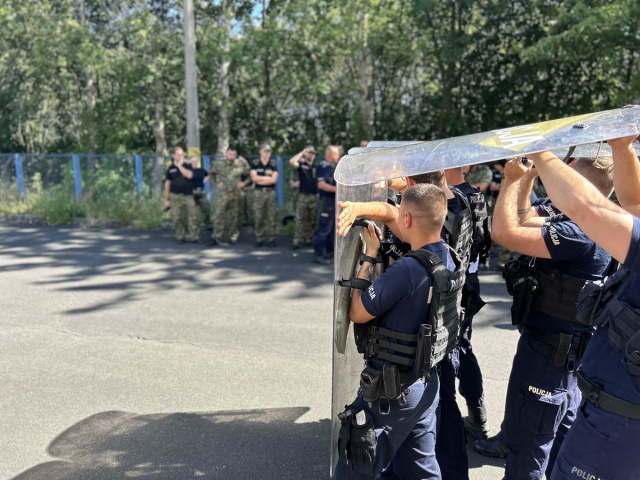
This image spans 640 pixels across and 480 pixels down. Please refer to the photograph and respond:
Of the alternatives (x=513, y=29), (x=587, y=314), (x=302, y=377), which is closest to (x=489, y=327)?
(x=302, y=377)

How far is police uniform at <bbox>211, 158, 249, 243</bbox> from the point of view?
10516 mm

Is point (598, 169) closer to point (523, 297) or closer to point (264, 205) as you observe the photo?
point (523, 297)

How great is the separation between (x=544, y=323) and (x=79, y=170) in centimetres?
1435

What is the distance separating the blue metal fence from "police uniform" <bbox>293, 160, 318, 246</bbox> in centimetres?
264

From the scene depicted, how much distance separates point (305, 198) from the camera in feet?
33.5

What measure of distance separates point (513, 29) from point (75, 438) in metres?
15.0

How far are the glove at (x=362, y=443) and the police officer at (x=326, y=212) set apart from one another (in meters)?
6.40

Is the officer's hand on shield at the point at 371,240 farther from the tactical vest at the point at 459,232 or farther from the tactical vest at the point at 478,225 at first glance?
the tactical vest at the point at 478,225

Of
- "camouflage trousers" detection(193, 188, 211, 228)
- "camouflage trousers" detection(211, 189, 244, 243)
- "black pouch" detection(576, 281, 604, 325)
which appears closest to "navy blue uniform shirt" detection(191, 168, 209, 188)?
"camouflage trousers" detection(193, 188, 211, 228)

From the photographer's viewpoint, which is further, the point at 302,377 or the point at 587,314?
the point at 302,377

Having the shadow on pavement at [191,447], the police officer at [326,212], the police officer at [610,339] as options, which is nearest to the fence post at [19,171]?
the police officer at [326,212]

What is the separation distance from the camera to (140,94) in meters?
16.6

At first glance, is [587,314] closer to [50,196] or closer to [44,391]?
[44,391]

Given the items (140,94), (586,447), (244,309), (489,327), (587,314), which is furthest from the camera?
(140,94)
